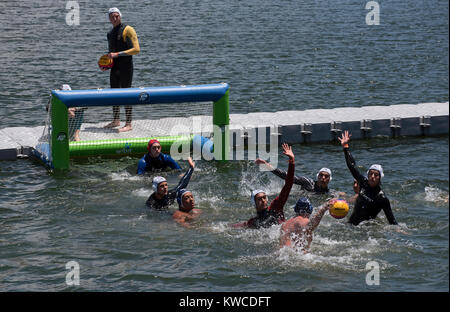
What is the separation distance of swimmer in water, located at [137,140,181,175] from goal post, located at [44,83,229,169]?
123 cm

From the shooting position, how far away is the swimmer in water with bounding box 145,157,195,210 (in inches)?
546

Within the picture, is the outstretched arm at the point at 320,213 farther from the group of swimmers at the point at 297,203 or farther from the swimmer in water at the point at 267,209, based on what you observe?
the swimmer in water at the point at 267,209

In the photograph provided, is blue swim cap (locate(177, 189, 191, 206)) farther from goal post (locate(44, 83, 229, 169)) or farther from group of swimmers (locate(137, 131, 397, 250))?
goal post (locate(44, 83, 229, 169))

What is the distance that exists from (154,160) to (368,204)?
488 centimetres

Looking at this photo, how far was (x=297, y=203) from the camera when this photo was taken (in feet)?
40.5

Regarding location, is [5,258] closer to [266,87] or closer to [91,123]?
[91,123]

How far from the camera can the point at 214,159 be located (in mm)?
17375

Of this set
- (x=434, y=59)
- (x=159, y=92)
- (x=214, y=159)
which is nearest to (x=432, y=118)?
(x=214, y=159)

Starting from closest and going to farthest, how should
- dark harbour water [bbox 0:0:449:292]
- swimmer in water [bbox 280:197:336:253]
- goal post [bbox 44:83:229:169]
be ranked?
dark harbour water [bbox 0:0:449:292], swimmer in water [bbox 280:197:336:253], goal post [bbox 44:83:229:169]

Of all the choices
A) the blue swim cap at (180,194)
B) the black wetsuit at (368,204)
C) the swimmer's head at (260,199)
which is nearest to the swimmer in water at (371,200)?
the black wetsuit at (368,204)

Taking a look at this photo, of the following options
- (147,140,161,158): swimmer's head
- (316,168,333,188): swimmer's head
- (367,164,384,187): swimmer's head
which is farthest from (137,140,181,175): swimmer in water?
(367,164,384,187): swimmer's head

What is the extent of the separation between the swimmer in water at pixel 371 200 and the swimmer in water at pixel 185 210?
9.00 feet

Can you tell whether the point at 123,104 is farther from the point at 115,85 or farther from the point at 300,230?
the point at 300,230
